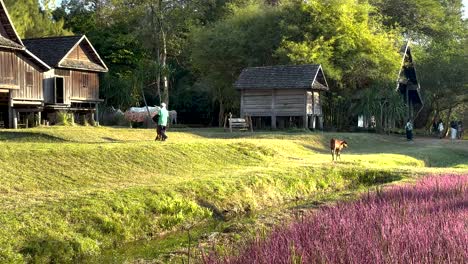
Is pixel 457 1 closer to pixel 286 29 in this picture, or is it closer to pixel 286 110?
pixel 286 29

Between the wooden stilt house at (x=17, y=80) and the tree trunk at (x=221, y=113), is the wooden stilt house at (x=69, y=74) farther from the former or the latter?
the tree trunk at (x=221, y=113)

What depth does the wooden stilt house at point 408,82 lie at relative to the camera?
47406mm

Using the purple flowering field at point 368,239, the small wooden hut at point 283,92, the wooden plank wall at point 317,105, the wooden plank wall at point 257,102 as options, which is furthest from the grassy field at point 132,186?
the wooden plank wall at point 317,105

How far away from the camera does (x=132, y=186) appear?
43.3ft

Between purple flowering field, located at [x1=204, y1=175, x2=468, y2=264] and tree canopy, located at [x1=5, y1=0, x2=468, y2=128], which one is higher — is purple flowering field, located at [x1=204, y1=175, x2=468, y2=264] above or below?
below

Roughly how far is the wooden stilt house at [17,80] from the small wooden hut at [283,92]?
46.1ft

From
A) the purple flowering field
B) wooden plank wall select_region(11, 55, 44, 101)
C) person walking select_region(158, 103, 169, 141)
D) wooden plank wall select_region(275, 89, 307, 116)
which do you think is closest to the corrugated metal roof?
wooden plank wall select_region(275, 89, 307, 116)

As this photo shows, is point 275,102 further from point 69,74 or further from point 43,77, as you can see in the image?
point 43,77

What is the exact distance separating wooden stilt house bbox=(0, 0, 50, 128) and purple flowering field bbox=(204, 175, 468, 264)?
24.8m

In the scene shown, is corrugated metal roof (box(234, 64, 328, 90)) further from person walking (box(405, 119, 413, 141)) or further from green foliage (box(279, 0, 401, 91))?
person walking (box(405, 119, 413, 141))

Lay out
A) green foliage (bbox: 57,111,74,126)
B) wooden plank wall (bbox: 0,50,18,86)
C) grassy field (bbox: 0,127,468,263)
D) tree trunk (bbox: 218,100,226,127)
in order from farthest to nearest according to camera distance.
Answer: tree trunk (bbox: 218,100,226,127) → green foliage (bbox: 57,111,74,126) → wooden plank wall (bbox: 0,50,18,86) → grassy field (bbox: 0,127,468,263)

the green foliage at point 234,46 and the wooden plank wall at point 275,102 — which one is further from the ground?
the green foliage at point 234,46

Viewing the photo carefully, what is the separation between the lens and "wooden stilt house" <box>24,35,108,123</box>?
3503cm

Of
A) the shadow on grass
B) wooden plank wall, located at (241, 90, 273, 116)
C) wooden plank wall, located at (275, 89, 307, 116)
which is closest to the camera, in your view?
the shadow on grass
